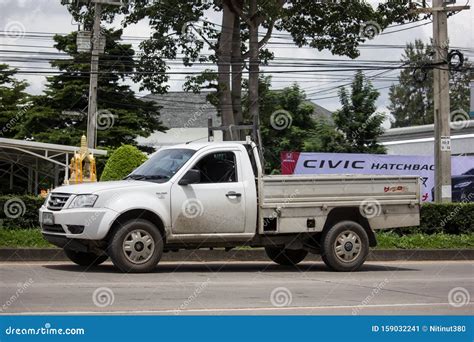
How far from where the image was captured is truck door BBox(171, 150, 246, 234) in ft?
44.7

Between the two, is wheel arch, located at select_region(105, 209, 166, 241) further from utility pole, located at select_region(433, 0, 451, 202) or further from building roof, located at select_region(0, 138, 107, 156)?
building roof, located at select_region(0, 138, 107, 156)

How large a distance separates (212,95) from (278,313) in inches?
861

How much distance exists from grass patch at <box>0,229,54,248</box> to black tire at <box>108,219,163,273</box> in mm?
3794

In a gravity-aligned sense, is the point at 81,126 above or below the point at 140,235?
above

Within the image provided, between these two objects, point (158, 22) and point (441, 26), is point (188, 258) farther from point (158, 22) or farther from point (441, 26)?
point (158, 22)

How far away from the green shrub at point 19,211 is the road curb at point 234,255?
1980mm

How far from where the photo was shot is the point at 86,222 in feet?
42.8

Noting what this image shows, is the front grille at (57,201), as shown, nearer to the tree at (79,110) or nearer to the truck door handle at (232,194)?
the truck door handle at (232,194)

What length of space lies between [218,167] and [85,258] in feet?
8.90

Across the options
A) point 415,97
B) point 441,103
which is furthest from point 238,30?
point 415,97

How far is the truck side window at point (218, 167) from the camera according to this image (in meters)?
14.0

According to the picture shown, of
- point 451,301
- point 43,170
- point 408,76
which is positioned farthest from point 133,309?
point 408,76

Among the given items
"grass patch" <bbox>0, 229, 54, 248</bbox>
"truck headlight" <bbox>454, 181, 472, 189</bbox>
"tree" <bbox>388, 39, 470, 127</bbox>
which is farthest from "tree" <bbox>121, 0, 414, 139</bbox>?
"tree" <bbox>388, 39, 470, 127</bbox>

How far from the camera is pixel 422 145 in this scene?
4722cm
